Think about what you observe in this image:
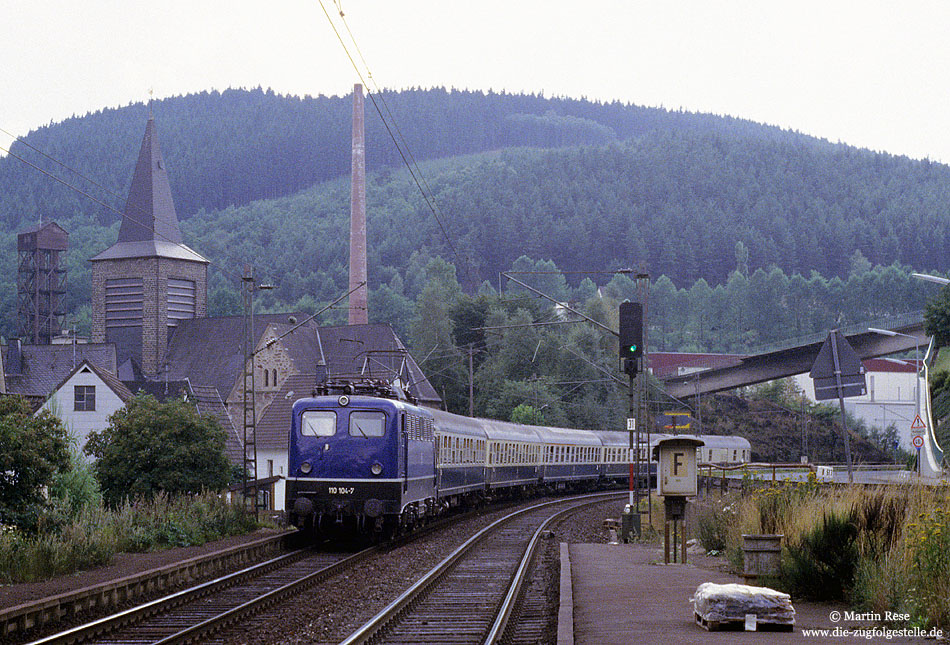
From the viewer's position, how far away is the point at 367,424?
24422 mm

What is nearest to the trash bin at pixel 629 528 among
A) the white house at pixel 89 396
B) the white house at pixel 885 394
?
the white house at pixel 89 396

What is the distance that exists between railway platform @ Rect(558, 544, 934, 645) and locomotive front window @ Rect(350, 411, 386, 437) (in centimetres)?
568

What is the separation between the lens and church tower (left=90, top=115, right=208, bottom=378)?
3922 inches

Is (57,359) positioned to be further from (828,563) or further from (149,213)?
(828,563)

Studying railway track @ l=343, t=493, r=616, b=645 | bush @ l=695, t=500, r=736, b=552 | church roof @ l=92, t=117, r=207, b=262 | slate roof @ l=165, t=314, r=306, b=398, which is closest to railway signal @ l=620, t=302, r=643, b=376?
bush @ l=695, t=500, r=736, b=552

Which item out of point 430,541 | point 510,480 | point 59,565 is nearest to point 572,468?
point 510,480

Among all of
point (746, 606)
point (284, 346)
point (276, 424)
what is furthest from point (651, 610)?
point (284, 346)

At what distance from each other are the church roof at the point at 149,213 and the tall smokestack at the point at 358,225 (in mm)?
15609

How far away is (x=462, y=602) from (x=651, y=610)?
11.5 ft

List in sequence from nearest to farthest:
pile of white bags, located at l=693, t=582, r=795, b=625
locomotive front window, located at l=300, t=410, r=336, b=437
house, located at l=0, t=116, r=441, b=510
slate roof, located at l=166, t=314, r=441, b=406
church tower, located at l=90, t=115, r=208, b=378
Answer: pile of white bags, located at l=693, t=582, r=795, b=625 → locomotive front window, located at l=300, t=410, r=336, b=437 → house, located at l=0, t=116, r=441, b=510 → slate roof, located at l=166, t=314, r=441, b=406 → church tower, located at l=90, t=115, r=208, b=378

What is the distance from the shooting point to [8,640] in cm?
1241

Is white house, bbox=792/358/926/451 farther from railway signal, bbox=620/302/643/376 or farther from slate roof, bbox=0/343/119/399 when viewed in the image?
railway signal, bbox=620/302/643/376

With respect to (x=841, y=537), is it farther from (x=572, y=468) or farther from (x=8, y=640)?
(x=572, y=468)

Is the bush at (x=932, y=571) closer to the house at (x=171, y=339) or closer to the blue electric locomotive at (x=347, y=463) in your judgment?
the blue electric locomotive at (x=347, y=463)
